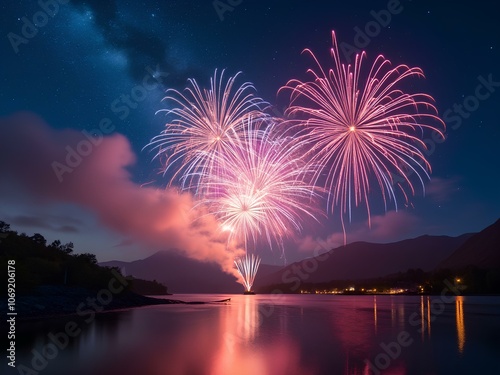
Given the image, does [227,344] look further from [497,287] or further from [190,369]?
[497,287]

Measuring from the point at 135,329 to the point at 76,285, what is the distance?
5544cm

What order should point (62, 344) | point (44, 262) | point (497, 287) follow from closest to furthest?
point (62, 344) < point (44, 262) < point (497, 287)

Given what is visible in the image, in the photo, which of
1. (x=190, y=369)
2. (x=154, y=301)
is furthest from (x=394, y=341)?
(x=154, y=301)

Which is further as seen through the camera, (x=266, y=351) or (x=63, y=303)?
(x=63, y=303)

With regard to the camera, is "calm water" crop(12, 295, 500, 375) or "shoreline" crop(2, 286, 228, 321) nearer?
"calm water" crop(12, 295, 500, 375)

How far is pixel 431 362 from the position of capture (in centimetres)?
3028

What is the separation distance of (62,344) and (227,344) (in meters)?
15.1

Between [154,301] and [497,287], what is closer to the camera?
[154,301]

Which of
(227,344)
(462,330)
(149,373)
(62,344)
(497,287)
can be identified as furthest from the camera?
(497,287)

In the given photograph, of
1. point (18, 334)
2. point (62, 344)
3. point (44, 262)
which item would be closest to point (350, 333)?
point (62, 344)

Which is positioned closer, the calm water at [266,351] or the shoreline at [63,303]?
the calm water at [266,351]

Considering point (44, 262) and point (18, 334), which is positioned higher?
point (44, 262)

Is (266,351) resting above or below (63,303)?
below

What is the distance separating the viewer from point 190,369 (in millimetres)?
27219
